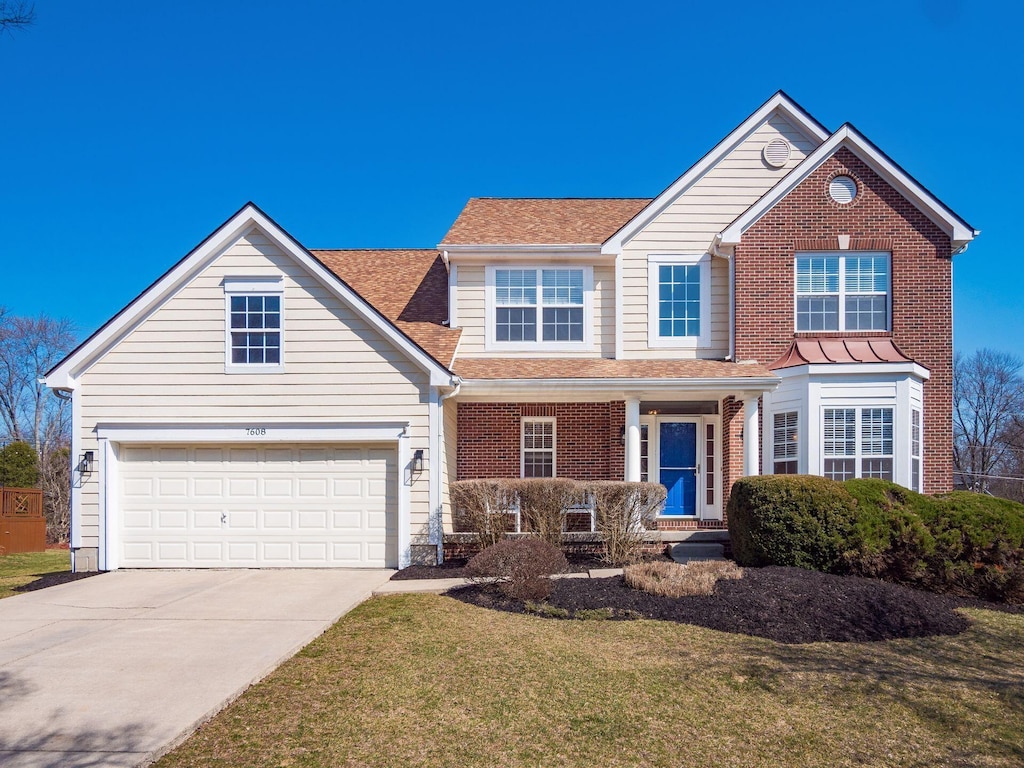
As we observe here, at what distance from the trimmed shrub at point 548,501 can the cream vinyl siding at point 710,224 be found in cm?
388

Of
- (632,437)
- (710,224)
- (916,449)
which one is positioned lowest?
(916,449)

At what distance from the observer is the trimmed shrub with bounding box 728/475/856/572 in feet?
34.5

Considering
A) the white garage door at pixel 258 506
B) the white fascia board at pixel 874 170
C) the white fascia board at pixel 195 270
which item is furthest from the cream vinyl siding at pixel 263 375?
the white fascia board at pixel 874 170

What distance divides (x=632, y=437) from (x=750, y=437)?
2.11m

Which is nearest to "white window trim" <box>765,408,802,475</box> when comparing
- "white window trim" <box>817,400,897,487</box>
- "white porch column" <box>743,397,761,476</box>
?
"white window trim" <box>817,400,897,487</box>

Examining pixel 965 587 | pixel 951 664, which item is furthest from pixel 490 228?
pixel 951 664

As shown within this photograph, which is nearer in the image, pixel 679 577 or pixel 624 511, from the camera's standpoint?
pixel 679 577

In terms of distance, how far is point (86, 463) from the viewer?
12.6 metres

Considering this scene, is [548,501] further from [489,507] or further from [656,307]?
[656,307]

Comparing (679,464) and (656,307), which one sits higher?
(656,307)

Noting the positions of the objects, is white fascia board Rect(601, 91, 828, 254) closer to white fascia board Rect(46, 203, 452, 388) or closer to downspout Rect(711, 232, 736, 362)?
downspout Rect(711, 232, 736, 362)

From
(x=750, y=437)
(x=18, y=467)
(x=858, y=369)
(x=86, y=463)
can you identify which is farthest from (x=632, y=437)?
(x=18, y=467)

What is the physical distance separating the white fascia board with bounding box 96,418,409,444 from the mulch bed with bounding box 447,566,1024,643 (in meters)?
3.49

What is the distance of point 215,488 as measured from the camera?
12.9 meters
